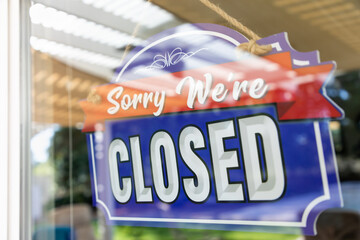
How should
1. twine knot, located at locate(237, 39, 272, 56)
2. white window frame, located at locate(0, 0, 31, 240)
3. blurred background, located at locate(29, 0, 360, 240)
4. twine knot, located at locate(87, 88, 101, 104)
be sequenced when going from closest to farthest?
1. blurred background, located at locate(29, 0, 360, 240)
2. twine knot, located at locate(237, 39, 272, 56)
3. twine knot, located at locate(87, 88, 101, 104)
4. white window frame, located at locate(0, 0, 31, 240)

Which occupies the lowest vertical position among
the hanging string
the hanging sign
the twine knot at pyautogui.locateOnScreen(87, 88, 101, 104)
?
the hanging sign

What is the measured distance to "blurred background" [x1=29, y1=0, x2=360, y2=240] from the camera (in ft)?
2.38

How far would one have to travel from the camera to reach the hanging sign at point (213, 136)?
78cm

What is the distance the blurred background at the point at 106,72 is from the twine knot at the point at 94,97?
0.7 inches

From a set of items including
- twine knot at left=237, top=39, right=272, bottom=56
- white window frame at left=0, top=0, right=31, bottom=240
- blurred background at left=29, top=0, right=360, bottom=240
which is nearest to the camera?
blurred background at left=29, top=0, right=360, bottom=240

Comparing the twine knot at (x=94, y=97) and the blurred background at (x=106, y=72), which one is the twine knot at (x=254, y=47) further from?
the twine knot at (x=94, y=97)

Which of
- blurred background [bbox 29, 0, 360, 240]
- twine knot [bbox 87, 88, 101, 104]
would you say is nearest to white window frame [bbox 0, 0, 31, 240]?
blurred background [bbox 29, 0, 360, 240]

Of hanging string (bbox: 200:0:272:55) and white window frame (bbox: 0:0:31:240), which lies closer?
hanging string (bbox: 200:0:272:55)

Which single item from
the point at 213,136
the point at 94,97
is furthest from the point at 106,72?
the point at 213,136

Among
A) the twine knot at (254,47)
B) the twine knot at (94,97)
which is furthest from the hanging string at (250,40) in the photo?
the twine knot at (94,97)

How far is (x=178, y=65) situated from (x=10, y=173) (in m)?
0.80

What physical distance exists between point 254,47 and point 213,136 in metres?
0.24

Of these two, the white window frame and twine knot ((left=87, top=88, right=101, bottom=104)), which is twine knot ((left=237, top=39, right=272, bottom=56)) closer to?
twine knot ((left=87, top=88, right=101, bottom=104))

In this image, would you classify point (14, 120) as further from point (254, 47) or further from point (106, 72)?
point (254, 47)
